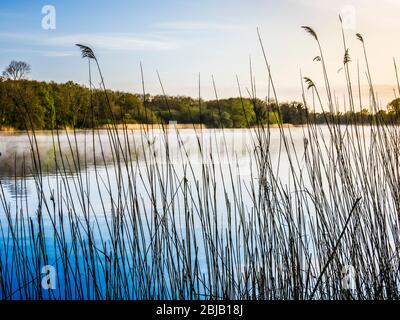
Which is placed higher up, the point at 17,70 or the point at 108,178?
the point at 17,70

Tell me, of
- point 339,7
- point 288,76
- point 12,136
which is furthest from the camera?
point 12,136

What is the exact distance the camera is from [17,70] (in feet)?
7.86

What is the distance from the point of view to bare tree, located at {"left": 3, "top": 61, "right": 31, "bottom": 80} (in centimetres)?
234

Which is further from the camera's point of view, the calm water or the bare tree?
the bare tree

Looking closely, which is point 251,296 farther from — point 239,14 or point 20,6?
point 20,6

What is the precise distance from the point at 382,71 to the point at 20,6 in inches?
65.8

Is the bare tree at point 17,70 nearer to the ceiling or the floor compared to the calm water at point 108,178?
nearer to the ceiling

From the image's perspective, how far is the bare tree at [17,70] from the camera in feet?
7.66

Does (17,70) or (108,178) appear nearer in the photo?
(108,178)

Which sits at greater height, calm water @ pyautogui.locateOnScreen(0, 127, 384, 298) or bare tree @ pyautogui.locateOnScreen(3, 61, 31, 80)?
bare tree @ pyautogui.locateOnScreen(3, 61, 31, 80)

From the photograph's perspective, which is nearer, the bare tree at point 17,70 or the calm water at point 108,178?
the calm water at point 108,178

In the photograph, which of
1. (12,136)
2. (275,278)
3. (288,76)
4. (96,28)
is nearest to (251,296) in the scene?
(275,278)

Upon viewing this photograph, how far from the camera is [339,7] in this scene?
2.18 metres
